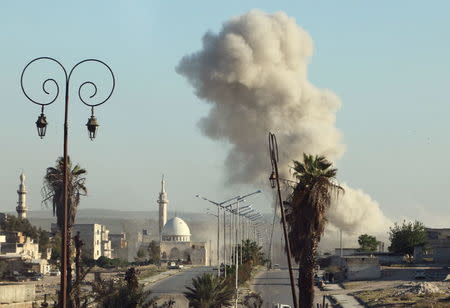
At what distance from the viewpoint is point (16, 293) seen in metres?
68.4

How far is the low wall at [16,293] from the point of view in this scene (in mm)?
65250

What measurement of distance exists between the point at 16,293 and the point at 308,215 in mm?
25688

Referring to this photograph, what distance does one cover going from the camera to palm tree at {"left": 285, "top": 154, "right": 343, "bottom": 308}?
51.8 meters

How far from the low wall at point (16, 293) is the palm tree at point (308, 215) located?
2187cm

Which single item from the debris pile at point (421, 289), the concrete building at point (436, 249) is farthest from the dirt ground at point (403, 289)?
the concrete building at point (436, 249)

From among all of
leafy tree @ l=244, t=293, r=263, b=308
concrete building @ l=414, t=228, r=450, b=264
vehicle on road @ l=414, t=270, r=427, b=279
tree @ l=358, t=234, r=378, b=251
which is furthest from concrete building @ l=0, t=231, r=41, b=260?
leafy tree @ l=244, t=293, r=263, b=308

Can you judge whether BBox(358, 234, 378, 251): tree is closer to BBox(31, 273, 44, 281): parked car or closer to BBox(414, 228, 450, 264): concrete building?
BBox(414, 228, 450, 264): concrete building

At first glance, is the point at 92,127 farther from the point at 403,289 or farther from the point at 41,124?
the point at 403,289

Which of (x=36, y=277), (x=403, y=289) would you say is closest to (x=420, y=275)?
(x=403, y=289)

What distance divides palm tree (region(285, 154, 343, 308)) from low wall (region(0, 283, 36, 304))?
2187cm

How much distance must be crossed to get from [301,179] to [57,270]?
396ft

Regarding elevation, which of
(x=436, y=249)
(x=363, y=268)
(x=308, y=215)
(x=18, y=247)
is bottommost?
(x=363, y=268)

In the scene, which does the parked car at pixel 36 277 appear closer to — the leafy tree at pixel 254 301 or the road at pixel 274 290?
the road at pixel 274 290

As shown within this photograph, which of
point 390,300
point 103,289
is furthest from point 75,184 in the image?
point 390,300
